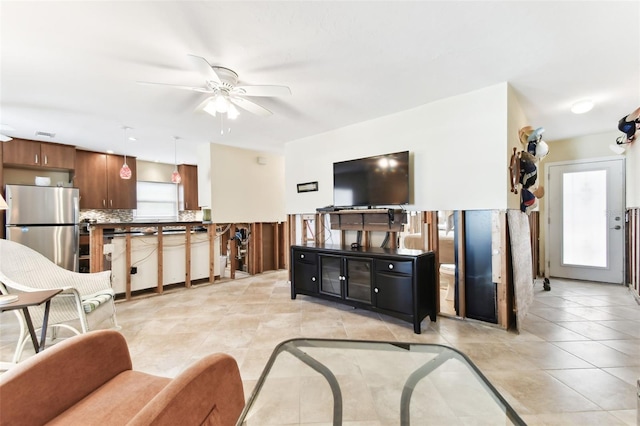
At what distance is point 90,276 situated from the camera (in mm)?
2742

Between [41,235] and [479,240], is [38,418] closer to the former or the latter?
[479,240]

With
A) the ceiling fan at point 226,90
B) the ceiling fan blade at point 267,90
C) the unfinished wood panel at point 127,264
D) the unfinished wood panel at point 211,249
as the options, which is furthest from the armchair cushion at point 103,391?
the unfinished wood panel at point 211,249

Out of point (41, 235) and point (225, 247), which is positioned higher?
point (41, 235)

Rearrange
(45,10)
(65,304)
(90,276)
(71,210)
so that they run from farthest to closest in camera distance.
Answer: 1. (71,210)
2. (90,276)
3. (65,304)
4. (45,10)

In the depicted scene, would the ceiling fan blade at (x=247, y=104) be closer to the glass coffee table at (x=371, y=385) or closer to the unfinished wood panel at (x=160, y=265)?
the glass coffee table at (x=371, y=385)

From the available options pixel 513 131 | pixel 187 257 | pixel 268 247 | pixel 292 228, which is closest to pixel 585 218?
pixel 513 131

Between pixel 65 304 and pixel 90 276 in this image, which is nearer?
pixel 65 304

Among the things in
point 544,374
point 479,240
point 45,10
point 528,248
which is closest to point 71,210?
point 45,10

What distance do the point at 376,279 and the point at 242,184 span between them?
11.4 ft

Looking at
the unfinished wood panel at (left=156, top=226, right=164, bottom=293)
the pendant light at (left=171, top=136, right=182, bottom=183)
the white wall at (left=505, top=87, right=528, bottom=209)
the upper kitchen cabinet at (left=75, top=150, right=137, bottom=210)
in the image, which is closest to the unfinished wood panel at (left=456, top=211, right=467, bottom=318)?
the white wall at (left=505, top=87, right=528, bottom=209)

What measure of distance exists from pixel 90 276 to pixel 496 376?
3842 mm

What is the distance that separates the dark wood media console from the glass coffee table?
1.05m

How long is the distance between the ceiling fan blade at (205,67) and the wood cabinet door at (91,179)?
184 inches

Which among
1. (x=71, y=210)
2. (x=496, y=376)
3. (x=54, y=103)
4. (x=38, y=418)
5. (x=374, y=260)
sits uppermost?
(x=54, y=103)
